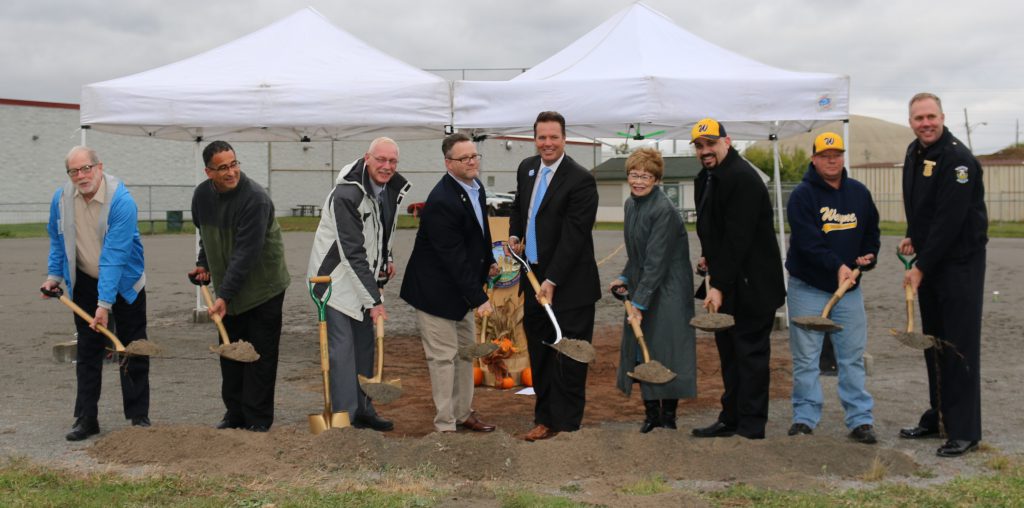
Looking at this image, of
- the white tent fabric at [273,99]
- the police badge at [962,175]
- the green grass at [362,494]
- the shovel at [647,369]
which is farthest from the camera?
the white tent fabric at [273,99]

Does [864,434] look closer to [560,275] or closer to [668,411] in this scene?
[668,411]

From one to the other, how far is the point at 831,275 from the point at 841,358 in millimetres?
555

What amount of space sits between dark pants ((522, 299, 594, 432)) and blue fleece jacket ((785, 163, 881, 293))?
1.37m

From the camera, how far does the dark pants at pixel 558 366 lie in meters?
5.96

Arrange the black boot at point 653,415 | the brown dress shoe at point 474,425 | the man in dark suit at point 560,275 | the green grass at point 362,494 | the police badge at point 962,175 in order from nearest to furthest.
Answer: the green grass at point 362,494, the police badge at point 962,175, the man in dark suit at point 560,275, the black boot at point 653,415, the brown dress shoe at point 474,425

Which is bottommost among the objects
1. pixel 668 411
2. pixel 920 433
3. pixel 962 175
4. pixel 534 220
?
pixel 920 433

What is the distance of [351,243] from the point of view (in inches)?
236

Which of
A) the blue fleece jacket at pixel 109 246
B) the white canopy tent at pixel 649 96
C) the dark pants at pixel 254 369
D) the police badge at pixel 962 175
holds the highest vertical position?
the white canopy tent at pixel 649 96

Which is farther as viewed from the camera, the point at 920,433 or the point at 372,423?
the point at 372,423

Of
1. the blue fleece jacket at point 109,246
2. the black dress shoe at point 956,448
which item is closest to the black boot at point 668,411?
the black dress shoe at point 956,448

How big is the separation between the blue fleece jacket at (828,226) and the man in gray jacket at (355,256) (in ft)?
8.17

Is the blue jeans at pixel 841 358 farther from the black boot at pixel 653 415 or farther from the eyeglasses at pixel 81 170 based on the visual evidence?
the eyeglasses at pixel 81 170

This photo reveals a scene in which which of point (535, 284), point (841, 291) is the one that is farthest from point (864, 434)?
point (535, 284)

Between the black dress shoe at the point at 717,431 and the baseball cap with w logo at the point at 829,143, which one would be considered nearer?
the baseball cap with w logo at the point at 829,143
